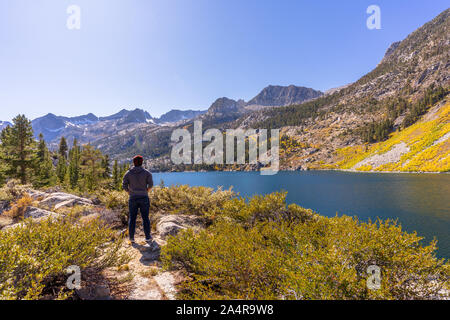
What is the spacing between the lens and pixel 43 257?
3.72m

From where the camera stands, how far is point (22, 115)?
76.5ft

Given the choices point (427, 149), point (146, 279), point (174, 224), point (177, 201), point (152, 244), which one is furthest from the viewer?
point (427, 149)

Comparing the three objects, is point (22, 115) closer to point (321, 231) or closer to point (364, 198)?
point (321, 231)

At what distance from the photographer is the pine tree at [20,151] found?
22.1 metres

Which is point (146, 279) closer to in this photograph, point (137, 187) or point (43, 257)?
point (43, 257)

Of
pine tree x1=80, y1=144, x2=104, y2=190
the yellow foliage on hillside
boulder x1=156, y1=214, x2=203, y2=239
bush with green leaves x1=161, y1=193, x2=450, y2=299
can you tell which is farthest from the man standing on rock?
the yellow foliage on hillside

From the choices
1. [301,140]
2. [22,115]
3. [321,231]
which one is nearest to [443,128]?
[301,140]

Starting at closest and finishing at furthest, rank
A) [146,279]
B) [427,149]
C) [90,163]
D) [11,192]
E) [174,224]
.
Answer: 1. [146,279]
2. [174,224]
3. [11,192]
4. [90,163]
5. [427,149]

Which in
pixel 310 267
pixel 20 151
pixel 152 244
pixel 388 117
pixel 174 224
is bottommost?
pixel 152 244

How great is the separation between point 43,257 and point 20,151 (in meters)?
27.9

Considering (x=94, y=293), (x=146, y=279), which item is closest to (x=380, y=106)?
(x=146, y=279)

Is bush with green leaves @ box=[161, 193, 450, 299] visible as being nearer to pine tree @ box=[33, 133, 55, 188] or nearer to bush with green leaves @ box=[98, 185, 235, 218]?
bush with green leaves @ box=[98, 185, 235, 218]

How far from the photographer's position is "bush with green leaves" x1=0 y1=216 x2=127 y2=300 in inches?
122
